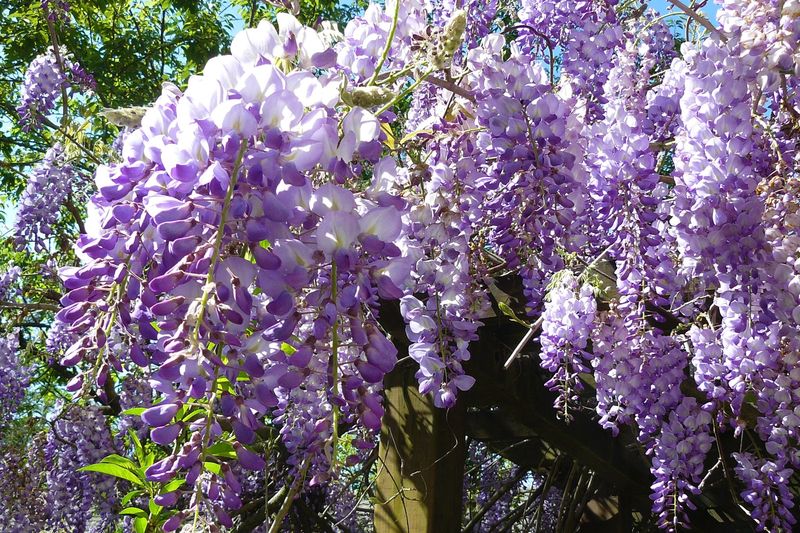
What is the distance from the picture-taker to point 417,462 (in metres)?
2.70

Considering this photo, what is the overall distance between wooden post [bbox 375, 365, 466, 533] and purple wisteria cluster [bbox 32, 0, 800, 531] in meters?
0.47

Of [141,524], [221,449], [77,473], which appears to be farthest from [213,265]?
[77,473]

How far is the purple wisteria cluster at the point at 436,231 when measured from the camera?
0.80 m

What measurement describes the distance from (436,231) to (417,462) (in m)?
1.31

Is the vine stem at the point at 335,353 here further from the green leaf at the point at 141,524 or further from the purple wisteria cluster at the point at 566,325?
the purple wisteria cluster at the point at 566,325

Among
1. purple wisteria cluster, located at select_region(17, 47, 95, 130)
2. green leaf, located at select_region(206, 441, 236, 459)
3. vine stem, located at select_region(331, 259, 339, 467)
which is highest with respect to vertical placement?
purple wisteria cluster, located at select_region(17, 47, 95, 130)

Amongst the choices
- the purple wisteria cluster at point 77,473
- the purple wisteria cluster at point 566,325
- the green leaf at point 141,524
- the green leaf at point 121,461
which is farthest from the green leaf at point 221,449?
the purple wisteria cluster at point 77,473

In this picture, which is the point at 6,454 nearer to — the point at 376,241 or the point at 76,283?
the point at 76,283

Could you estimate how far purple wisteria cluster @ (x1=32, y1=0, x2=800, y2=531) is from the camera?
80cm

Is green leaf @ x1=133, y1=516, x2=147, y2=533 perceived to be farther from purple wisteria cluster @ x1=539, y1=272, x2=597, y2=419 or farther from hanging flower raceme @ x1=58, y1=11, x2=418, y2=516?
purple wisteria cluster @ x1=539, y1=272, x2=597, y2=419

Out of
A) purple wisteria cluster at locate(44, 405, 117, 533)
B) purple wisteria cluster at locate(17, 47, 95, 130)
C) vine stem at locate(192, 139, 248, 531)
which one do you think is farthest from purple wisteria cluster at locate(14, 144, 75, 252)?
vine stem at locate(192, 139, 248, 531)

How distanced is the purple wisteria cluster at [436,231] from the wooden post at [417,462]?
0.47 m

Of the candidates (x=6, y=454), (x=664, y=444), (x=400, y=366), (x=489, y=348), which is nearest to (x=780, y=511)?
(x=664, y=444)

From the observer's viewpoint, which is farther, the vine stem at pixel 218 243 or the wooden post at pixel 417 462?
the wooden post at pixel 417 462
